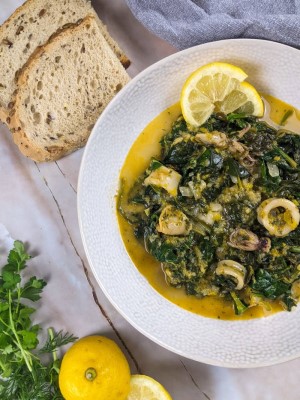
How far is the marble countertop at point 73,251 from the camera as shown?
359 cm

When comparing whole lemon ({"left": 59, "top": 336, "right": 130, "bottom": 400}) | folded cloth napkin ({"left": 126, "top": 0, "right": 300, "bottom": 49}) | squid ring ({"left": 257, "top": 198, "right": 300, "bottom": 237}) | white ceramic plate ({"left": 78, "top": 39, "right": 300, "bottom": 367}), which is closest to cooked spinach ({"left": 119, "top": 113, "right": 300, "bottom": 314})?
squid ring ({"left": 257, "top": 198, "right": 300, "bottom": 237})

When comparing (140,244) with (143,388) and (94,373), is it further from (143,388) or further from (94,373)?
(143,388)

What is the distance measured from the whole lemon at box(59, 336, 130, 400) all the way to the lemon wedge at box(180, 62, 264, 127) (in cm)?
156

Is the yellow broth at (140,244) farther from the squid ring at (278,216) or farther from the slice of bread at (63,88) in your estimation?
the squid ring at (278,216)

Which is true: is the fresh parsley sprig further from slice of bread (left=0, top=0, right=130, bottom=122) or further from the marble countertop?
slice of bread (left=0, top=0, right=130, bottom=122)

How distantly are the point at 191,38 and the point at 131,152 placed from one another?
2.67 feet

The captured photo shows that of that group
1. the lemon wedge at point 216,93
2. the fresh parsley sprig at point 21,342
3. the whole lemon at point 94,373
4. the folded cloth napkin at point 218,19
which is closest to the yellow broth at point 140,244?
the lemon wedge at point 216,93

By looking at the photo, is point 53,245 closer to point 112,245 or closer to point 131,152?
point 112,245

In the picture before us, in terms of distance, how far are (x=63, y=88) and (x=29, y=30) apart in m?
0.48

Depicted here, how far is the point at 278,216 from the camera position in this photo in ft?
9.96

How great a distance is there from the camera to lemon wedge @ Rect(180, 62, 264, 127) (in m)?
3.00

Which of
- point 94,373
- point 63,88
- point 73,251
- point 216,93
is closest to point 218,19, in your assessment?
point 216,93

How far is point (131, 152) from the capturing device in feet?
10.8

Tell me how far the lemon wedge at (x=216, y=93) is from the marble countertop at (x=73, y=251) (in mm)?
699
